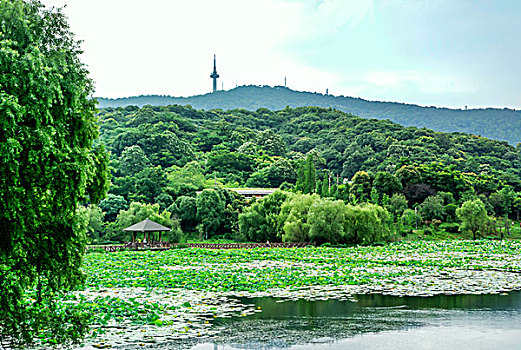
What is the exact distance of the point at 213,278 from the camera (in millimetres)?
24094

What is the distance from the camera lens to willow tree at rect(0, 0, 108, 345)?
10930mm

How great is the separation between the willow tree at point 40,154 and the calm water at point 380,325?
11.2ft

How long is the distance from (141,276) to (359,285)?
1001 cm

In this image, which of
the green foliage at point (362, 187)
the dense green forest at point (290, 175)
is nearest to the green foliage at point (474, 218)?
the dense green forest at point (290, 175)

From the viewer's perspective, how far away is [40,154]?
439 inches

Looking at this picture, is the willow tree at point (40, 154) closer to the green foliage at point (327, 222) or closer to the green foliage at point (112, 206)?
the green foliage at point (327, 222)

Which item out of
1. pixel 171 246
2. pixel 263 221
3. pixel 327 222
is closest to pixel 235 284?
pixel 171 246

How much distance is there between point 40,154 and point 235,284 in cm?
1274

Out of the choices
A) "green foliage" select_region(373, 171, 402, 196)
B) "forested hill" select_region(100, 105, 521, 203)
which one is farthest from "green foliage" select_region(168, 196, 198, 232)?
"green foliage" select_region(373, 171, 402, 196)

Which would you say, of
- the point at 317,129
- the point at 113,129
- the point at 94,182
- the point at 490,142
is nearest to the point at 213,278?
the point at 94,182

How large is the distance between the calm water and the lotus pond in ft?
2.04

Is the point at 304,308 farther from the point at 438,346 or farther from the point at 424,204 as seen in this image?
the point at 424,204

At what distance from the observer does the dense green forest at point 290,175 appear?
53750 millimetres

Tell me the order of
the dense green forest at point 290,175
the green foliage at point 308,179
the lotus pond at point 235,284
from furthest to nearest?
the green foliage at point 308,179
the dense green forest at point 290,175
the lotus pond at point 235,284
